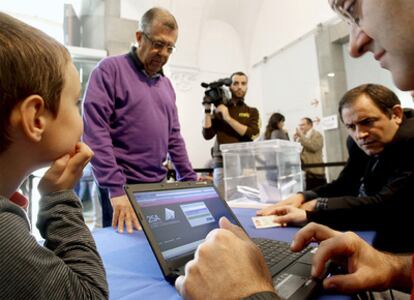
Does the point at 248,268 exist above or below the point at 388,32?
below

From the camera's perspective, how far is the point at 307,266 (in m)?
0.57

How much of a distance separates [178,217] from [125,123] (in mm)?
713

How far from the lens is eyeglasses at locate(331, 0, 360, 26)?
64 cm

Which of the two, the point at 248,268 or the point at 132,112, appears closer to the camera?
the point at 248,268

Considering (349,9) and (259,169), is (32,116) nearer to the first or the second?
(349,9)

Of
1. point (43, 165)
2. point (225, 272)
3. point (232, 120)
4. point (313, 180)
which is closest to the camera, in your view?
point (225, 272)

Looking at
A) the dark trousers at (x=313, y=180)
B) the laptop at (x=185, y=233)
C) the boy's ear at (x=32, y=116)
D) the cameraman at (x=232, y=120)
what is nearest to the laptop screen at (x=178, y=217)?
the laptop at (x=185, y=233)

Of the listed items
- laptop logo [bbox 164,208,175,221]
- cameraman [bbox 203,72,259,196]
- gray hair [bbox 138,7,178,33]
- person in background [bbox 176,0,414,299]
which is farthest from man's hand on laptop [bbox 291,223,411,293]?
cameraman [bbox 203,72,259,196]

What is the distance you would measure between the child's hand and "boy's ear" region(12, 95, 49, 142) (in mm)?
→ 76

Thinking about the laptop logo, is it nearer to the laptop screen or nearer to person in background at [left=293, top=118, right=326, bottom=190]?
the laptop screen

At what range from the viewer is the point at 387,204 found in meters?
1.07

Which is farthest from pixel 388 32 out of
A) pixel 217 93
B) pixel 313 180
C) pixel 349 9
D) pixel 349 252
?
pixel 313 180

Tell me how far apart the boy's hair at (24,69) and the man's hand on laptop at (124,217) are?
503 mm

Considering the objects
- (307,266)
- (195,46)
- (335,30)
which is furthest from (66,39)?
(307,266)
